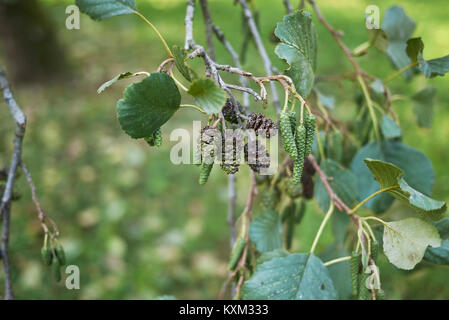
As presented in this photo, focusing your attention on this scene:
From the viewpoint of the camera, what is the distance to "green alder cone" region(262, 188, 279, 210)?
3.04 feet

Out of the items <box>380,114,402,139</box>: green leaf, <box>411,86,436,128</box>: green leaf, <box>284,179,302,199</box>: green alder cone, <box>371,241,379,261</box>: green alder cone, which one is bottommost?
<box>371,241,379,261</box>: green alder cone

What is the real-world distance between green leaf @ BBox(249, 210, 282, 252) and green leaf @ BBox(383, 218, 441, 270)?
254mm

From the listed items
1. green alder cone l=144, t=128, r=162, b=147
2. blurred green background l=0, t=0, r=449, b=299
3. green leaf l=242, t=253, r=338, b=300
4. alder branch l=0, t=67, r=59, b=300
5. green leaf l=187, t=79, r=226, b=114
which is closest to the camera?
green leaf l=187, t=79, r=226, b=114

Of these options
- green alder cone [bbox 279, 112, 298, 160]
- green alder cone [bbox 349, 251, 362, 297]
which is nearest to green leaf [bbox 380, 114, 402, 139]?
green alder cone [bbox 349, 251, 362, 297]

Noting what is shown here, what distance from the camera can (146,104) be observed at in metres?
0.57

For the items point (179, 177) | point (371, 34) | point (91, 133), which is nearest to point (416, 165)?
point (371, 34)

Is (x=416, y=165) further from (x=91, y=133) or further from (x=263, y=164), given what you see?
(x=91, y=133)

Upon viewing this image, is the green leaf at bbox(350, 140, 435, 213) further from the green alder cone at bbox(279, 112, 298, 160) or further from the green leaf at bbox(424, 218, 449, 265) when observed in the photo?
the green alder cone at bbox(279, 112, 298, 160)

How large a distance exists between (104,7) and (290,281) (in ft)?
2.03

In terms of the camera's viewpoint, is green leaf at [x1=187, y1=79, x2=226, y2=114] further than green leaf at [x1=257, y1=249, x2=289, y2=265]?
No

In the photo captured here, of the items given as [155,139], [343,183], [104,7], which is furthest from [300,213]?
[104,7]

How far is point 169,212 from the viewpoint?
7.08 ft

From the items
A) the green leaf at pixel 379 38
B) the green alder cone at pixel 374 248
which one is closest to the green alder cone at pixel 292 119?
the green alder cone at pixel 374 248

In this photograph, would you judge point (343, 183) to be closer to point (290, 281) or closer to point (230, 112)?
point (290, 281)
